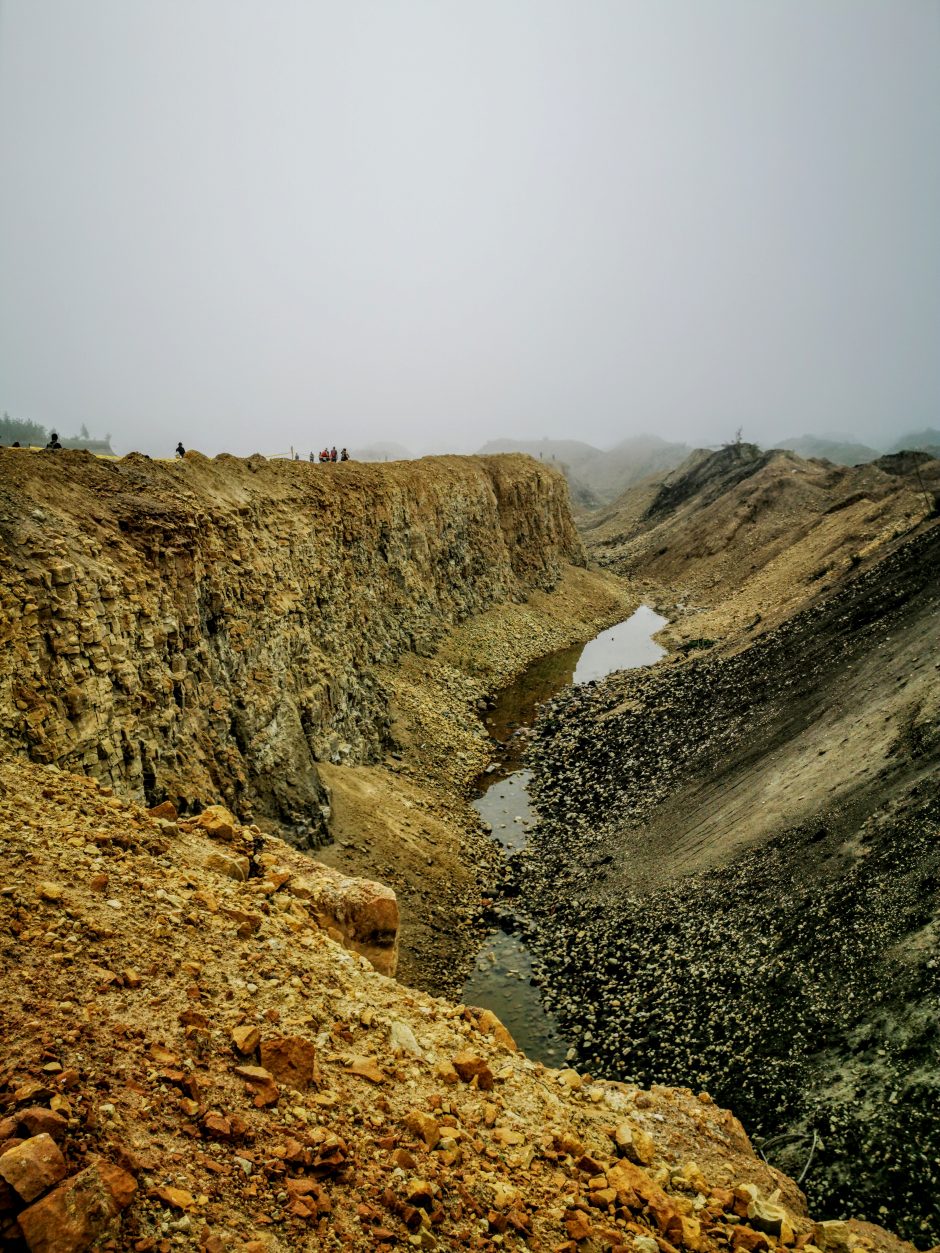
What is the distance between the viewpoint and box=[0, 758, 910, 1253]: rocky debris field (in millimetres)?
5031

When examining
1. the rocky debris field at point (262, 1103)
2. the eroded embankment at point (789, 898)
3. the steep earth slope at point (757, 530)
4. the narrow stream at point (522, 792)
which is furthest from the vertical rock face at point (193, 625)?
the steep earth slope at point (757, 530)

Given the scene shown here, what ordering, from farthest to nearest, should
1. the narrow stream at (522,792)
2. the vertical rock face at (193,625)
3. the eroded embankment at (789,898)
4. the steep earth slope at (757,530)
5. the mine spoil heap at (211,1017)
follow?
the steep earth slope at (757,530) → the narrow stream at (522,792) → the vertical rock face at (193,625) → the eroded embankment at (789,898) → the mine spoil heap at (211,1017)

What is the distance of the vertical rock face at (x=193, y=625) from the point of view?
12367 mm

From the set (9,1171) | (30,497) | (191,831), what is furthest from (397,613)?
(9,1171)

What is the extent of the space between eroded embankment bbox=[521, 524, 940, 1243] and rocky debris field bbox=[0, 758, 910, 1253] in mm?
1681

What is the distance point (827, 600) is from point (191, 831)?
28.4 metres

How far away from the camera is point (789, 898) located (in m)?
15.0

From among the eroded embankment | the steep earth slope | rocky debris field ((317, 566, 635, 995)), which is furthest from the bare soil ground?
the steep earth slope

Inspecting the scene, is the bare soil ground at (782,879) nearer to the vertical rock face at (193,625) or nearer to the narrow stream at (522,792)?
the narrow stream at (522,792)

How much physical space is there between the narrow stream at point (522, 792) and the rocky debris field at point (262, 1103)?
4843 mm

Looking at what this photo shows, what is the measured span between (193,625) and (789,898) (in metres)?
14.8

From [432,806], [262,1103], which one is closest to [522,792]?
[432,806]

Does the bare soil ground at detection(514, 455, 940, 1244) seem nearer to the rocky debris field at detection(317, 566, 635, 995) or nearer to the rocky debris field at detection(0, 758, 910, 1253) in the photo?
the rocky debris field at detection(0, 758, 910, 1253)

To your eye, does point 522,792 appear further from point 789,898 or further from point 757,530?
point 757,530
